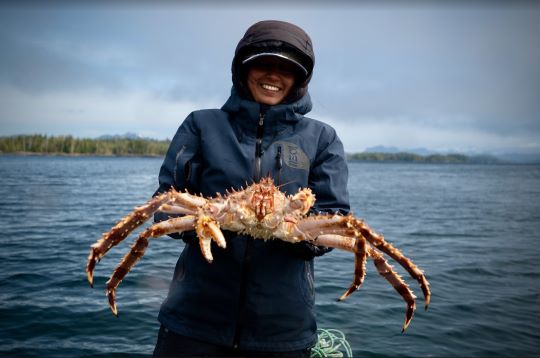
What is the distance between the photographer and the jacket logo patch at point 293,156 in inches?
129

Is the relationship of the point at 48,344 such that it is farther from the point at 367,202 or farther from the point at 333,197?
the point at 367,202

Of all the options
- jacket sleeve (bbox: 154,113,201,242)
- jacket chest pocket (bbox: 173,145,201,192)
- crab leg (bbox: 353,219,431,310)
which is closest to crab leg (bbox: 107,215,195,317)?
jacket sleeve (bbox: 154,113,201,242)

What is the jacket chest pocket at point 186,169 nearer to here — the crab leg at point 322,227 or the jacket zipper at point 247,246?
the jacket zipper at point 247,246

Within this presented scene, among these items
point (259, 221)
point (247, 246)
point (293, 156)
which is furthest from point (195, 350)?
point (293, 156)

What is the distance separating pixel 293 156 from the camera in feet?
10.8

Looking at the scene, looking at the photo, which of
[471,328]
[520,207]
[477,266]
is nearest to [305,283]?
[471,328]

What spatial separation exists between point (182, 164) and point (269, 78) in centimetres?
107

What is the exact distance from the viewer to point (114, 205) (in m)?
23.6

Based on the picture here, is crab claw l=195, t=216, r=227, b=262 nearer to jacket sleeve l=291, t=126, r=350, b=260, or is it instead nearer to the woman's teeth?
jacket sleeve l=291, t=126, r=350, b=260

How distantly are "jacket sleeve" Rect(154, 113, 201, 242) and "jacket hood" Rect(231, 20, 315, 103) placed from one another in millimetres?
576

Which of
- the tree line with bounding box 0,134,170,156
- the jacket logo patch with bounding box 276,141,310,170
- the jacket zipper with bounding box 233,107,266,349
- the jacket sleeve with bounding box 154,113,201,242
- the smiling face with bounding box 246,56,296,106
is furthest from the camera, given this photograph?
the tree line with bounding box 0,134,170,156

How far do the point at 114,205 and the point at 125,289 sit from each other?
15750mm

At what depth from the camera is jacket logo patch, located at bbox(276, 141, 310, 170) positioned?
3287mm

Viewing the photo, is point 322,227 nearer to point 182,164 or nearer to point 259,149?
point 259,149
